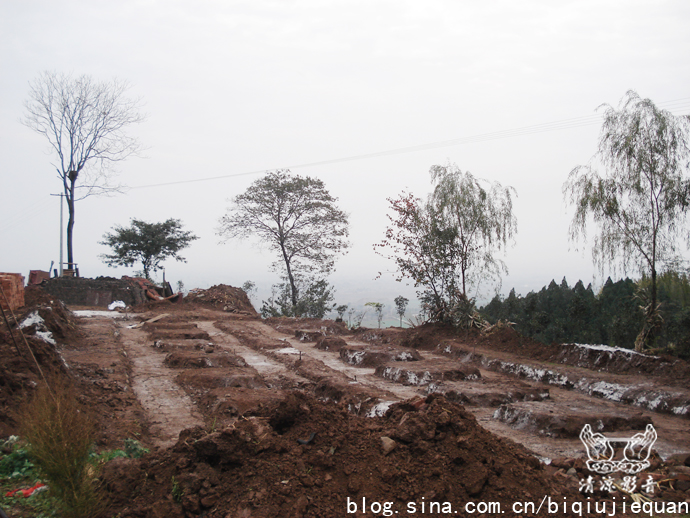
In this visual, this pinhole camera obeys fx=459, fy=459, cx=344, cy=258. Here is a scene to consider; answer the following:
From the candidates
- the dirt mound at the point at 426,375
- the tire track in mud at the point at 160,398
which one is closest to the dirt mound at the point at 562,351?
the dirt mound at the point at 426,375

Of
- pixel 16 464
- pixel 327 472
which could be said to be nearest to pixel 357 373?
pixel 327 472

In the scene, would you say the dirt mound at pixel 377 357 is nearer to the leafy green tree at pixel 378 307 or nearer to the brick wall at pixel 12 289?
the leafy green tree at pixel 378 307

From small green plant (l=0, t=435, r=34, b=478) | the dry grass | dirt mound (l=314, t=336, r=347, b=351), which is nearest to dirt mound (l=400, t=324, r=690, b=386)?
dirt mound (l=314, t=336, r=347, b=351)

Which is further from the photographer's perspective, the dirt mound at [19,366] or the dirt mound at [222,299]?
the dirt mound at [222,299]

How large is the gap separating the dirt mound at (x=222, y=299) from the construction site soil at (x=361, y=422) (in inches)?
406

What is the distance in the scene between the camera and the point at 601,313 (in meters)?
12.2

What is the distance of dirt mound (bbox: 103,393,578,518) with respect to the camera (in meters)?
2.83

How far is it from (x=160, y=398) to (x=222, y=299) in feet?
52.0

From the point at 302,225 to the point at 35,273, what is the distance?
41.6 ft

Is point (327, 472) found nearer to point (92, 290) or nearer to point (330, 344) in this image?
point (330, 344)

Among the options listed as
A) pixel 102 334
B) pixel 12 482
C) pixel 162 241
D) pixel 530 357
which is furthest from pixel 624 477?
pixel 162 241

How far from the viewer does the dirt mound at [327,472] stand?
9.29 ft

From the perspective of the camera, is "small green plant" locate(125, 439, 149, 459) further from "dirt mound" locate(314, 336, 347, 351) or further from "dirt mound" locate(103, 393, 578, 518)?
"dirt mound" locate(314, 336, 347, 351)

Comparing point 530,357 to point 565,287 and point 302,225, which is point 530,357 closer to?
point 565,287
